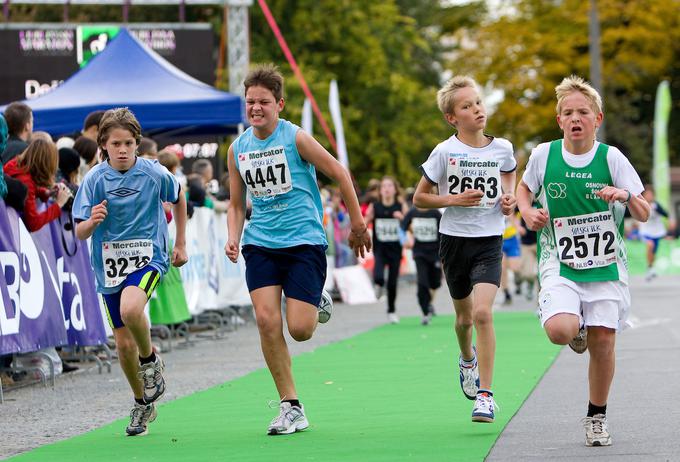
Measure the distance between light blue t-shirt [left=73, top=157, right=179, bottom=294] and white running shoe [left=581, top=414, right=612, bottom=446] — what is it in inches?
106

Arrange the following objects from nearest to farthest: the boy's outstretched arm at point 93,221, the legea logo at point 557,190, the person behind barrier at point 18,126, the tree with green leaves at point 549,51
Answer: the legea logo at point 557,190, the boy's outstretched arm at point 93,221, the person behind barrier at point 18,126, the tree with green leaves at point 549,51

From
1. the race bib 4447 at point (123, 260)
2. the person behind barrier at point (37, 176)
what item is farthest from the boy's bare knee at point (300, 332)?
the person behind barrier at point (37, 176)

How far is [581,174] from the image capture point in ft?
24.6

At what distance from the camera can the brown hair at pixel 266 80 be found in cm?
838

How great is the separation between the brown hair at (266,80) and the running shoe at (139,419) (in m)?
1.91

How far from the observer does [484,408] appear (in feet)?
27.6

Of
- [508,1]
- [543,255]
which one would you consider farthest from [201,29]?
[508,1]

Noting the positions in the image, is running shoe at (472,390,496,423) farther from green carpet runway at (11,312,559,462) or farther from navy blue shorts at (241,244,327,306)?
navy blue shorts at (241,244,327,306)

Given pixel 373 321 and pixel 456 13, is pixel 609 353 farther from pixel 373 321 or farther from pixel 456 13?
pixel 456 13

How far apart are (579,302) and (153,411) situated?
2.68 meters

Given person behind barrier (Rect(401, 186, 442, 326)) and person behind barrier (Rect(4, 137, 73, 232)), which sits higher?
person behind barrier (Rect(4, 137, 73, 232))

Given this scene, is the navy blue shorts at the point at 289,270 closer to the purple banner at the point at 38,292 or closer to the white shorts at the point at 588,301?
the white shorts at the point at 588,301

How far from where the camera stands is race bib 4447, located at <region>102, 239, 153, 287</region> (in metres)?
8.55

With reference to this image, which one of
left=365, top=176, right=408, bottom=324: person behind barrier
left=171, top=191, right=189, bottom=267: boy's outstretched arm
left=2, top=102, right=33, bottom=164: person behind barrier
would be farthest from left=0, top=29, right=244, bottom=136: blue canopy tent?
left=171, top=191, right=189, bottom=267: boy's outstretched arm
